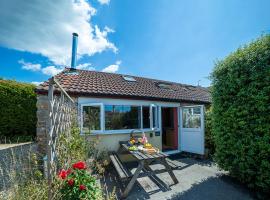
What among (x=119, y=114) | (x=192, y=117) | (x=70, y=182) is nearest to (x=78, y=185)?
(x=70, y=182)

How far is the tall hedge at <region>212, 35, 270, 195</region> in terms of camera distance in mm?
4625

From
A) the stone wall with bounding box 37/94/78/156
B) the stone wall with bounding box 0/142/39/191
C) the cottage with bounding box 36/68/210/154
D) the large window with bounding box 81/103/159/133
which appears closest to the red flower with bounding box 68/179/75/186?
the stone wall with bounding box 0/142/39/191

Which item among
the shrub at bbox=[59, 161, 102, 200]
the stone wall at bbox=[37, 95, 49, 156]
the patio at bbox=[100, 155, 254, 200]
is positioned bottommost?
the patio at bbox=[100, 155, 254, 200]

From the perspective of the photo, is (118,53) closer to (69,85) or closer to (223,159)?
(69,85)

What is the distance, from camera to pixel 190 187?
17.9ft

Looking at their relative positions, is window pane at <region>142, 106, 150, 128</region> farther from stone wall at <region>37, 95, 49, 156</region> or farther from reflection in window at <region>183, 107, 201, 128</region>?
stone wall at <region>37, 95, 49, 156</region>

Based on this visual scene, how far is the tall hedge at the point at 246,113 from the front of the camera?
4625 millimetres

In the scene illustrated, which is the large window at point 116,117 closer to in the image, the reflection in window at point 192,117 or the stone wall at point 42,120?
the stone wall at point 42,120

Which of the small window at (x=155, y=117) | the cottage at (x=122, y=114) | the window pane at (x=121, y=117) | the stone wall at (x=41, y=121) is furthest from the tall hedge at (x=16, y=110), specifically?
the small window at (x=155, y=117)

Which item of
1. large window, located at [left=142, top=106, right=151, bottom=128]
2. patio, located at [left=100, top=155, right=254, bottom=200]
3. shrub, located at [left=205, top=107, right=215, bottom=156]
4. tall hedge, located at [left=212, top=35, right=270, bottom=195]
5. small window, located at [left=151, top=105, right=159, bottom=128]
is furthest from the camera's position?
small window, located at [left=151, top=105, right=159, bottom=128]

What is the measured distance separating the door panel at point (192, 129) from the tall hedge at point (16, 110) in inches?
415

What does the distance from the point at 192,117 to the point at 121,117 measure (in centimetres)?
398

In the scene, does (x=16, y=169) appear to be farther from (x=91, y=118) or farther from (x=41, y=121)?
(x=91, y=118)

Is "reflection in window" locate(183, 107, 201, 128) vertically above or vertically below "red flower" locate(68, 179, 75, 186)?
above
